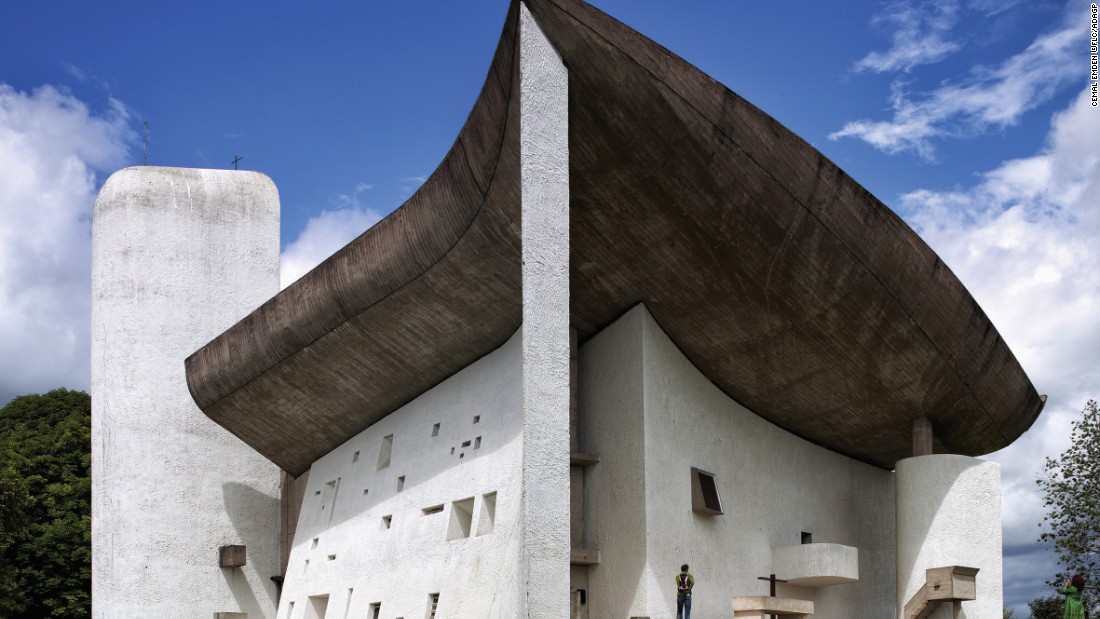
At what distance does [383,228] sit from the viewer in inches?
682

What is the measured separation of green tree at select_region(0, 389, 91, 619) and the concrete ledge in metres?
17.4

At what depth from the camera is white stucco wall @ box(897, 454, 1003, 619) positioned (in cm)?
1819

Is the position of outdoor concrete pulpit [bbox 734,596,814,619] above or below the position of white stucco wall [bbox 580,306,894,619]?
below

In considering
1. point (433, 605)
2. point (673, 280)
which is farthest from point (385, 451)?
point (673, 280)

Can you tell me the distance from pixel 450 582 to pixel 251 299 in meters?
11.2

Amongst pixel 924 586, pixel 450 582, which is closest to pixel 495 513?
pixel 450 582

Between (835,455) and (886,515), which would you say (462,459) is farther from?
(886,515)

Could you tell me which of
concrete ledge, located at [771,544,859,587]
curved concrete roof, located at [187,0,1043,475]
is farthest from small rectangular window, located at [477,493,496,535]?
concrete ledge, located at [771,544,859,587]

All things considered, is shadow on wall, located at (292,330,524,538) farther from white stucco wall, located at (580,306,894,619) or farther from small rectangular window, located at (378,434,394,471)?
white stucco wall, located at (580,306,894,619)

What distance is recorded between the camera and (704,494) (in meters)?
17.8

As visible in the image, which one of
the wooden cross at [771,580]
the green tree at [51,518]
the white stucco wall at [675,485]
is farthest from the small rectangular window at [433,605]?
the green tree at [51,518]

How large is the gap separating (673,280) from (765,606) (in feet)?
14.4

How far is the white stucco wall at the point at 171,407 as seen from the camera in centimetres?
2373

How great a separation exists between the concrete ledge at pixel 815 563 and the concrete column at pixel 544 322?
692 cm
